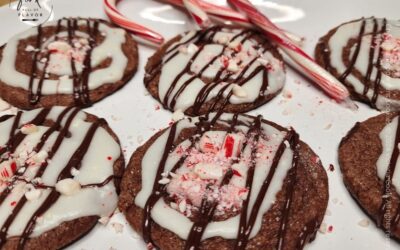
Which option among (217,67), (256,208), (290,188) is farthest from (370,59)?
(256,208)

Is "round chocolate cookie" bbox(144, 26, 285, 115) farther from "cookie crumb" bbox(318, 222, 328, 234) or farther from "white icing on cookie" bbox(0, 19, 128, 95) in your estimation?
"cookie crumb" bbox(318, 222, 328, 234)

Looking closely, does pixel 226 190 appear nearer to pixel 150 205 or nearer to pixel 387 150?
pixel 150 205

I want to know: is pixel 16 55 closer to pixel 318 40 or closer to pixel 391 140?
pixel 318 40

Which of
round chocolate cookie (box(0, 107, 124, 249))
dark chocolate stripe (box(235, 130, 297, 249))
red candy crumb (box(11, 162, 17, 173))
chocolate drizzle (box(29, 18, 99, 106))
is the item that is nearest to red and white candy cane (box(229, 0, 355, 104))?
dark chocolate stripe (box(235, 130, 297, 249))

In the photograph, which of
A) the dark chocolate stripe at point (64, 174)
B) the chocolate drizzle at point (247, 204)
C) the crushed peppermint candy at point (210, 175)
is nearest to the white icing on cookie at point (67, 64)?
the dark chocolate stripe at point (64, 174)

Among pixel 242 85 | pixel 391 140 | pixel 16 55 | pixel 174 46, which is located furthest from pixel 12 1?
pixel 391 140
